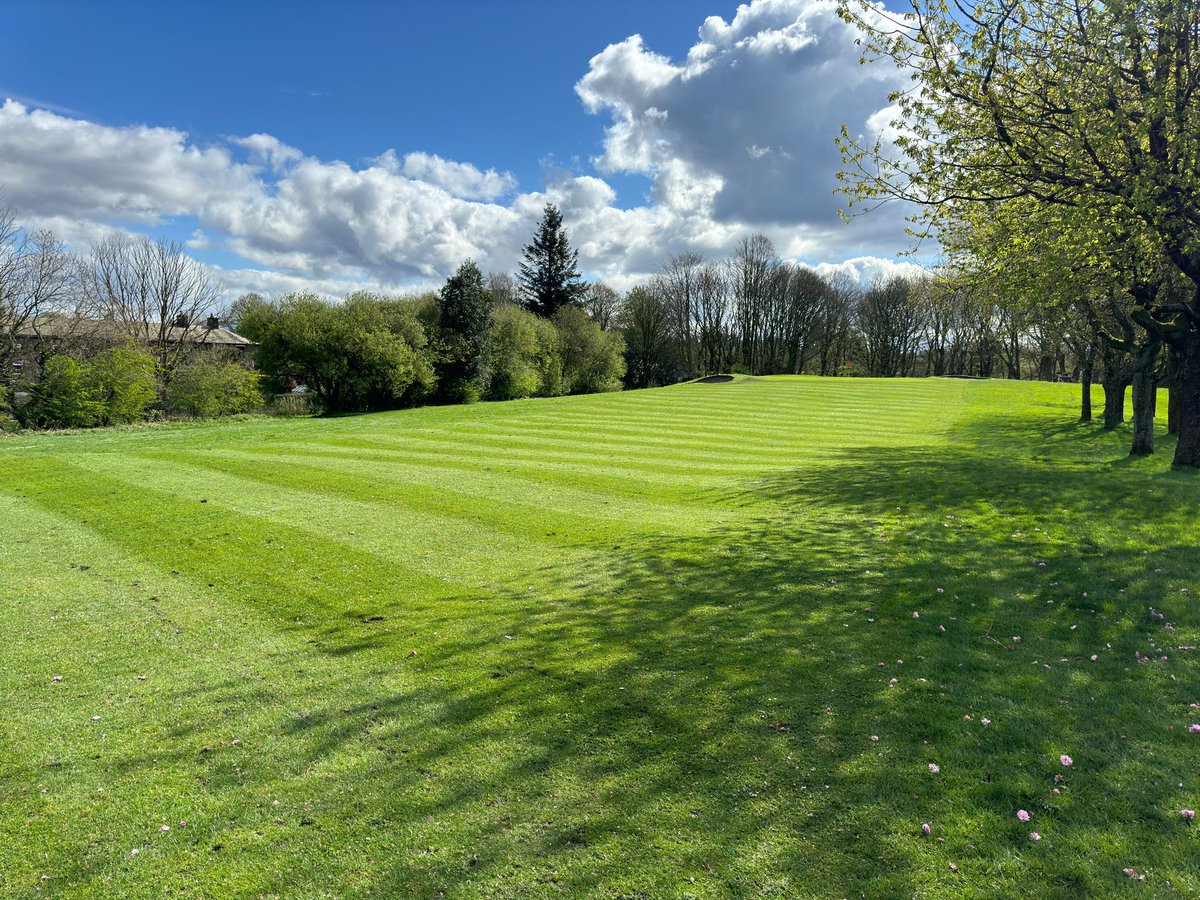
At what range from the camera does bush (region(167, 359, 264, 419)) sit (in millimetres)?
31547

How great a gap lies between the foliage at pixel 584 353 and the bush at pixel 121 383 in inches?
Answer: 1213

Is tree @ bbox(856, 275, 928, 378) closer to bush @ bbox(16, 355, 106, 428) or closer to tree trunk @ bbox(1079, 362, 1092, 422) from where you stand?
tree trunk @ bbox(1079, 362, 1092, 422)

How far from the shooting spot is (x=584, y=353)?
56.3 m

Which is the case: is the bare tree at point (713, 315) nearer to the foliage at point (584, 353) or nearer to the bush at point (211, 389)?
the foliage at point (584, 353)

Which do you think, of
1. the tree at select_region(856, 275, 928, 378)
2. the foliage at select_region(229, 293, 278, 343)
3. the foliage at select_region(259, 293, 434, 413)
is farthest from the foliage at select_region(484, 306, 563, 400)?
the tree at select_region(856, 275, 928, 378)

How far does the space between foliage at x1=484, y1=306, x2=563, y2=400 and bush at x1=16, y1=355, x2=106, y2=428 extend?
21575 mm

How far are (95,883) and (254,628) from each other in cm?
346

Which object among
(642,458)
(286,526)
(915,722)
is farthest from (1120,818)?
(642,458)

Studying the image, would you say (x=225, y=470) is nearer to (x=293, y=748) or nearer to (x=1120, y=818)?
(x=293, y=748)

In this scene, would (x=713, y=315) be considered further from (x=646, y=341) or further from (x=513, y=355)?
(x=513, y=355)

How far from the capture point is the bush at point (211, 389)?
1242 inches

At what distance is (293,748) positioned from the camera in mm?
4547

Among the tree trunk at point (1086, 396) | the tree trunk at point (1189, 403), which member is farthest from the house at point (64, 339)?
the tree trunk at point (1086, 396)

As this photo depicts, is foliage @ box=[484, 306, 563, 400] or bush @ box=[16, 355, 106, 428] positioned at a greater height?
foliage @ box=[484, 306, 563, 400]
